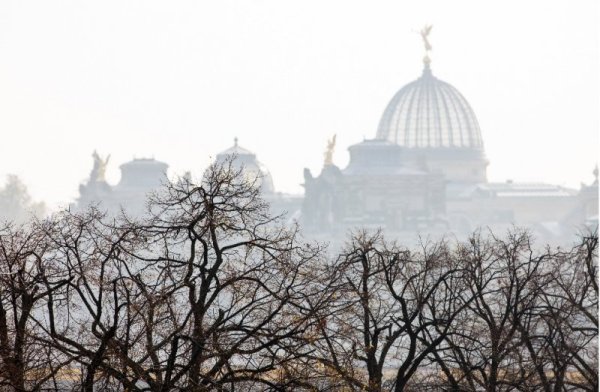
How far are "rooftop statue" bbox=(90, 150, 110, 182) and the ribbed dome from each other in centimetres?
3312

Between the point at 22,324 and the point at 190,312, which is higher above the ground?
the point at 190,312

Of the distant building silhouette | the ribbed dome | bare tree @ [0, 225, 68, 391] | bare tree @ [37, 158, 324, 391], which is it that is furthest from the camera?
the ribbed dome

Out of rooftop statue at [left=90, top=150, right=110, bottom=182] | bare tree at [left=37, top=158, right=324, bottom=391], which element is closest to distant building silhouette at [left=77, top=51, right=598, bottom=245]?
rooftop statue at [left=90, top=150, right=110, bottom=182]

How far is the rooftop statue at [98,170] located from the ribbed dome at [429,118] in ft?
109

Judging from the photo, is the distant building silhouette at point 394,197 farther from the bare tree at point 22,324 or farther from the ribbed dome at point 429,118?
the bare tree at point 22,324

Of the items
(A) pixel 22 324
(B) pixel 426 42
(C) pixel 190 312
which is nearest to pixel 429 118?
(B) pixel 426 42

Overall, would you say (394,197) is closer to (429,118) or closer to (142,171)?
(142,171)

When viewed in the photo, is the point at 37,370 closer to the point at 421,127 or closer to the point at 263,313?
the point at 263,313

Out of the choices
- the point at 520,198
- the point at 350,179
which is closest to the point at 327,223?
the point at 350,179

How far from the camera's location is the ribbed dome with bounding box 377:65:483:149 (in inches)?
7018

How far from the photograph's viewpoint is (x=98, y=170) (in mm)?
153125

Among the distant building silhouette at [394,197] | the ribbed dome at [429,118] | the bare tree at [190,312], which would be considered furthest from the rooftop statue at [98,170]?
the bare tree at [190,312]

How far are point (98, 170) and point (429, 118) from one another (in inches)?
1504

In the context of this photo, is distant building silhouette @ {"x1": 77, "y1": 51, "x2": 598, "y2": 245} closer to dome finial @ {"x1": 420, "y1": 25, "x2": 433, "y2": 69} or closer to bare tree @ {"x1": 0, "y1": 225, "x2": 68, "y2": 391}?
dome finial @ {"x1": 420, "y1": 25, "x2": 433, "y2": 69}
